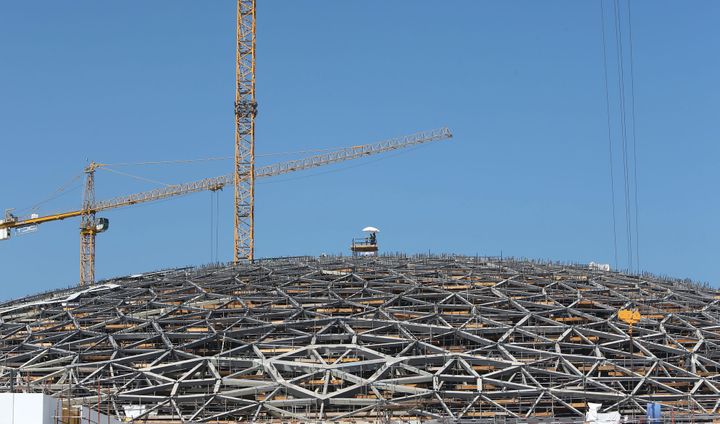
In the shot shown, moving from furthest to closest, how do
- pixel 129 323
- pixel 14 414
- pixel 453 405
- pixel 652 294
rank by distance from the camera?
pixel 652 294 → pixel 129 323 → pixel 453 405 → pixel 14 414

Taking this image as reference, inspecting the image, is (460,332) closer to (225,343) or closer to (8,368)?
(225,343)

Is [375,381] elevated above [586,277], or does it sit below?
below

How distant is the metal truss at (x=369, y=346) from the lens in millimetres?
74562

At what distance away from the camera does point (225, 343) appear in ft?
269

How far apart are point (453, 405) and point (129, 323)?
79.8 ft

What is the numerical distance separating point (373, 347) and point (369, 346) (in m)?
0.28

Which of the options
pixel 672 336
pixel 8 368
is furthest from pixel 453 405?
pixel 8 368

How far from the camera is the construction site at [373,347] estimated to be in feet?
243

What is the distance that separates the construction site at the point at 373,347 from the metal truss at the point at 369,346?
0.12 m

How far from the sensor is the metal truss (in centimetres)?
7456

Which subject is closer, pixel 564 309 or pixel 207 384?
pixel 207 384

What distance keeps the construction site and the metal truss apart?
12 cm

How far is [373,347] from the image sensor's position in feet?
261

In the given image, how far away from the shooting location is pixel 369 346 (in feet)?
260
